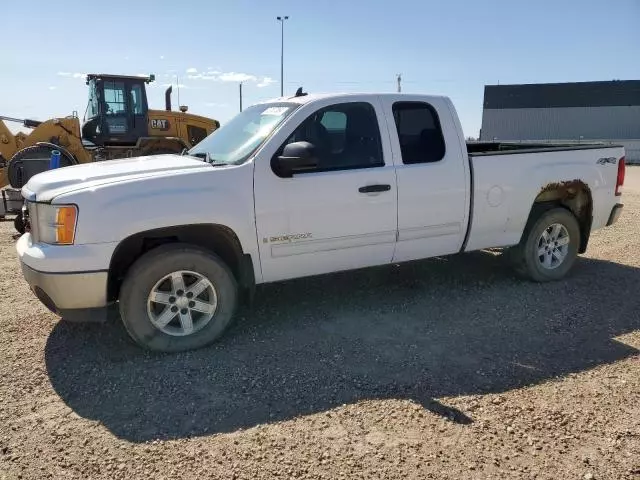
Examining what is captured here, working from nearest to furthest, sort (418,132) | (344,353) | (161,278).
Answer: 1. (161,278)
2. (344,353)
3. (418,132)

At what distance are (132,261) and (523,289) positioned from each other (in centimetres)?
401

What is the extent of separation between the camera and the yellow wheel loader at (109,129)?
12.6 m

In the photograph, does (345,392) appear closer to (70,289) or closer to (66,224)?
(70,289)

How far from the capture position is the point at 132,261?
4.11 metres

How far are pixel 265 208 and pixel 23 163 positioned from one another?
338 inches

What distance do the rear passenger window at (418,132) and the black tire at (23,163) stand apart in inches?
296

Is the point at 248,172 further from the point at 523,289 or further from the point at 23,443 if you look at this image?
the point at 523,289

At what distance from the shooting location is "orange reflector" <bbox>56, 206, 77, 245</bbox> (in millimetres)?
3642

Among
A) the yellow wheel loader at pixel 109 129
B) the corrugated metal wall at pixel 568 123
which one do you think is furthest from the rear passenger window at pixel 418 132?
the corrugated metal wall at pixel 568 123

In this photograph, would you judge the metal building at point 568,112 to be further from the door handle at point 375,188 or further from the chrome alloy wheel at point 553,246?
the door handle at point 375,188

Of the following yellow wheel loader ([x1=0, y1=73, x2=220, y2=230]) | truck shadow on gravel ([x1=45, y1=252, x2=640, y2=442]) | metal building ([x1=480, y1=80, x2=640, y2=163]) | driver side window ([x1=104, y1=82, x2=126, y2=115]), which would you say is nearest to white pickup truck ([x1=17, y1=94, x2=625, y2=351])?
truck shadow on gravel ([x1=45, y1=252, x2=640, y2=442])

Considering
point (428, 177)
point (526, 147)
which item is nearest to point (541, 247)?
point (526, 147)

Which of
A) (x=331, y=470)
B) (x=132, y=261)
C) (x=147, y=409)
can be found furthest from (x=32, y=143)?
(x=331, y=470)

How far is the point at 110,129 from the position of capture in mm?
13461
